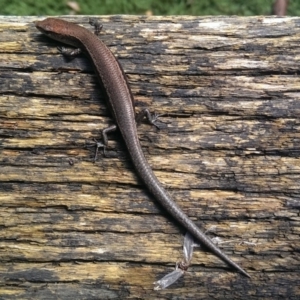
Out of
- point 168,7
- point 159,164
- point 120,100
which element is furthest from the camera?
point 168,7

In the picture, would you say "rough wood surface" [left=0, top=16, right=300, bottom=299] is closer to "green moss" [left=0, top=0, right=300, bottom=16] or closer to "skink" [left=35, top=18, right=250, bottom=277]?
"skink" [left=35, top=18, right=250, bottom=277]

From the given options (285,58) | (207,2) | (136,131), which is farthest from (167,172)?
(207,2)

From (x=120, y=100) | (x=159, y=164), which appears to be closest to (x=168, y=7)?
(x=120, y=100)

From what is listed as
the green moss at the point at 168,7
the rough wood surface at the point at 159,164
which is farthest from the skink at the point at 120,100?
the green moss at the point at 168,7

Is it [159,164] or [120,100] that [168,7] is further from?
[159,164]

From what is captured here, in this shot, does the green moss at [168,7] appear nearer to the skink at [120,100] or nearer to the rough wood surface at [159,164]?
the skink at [120,100]

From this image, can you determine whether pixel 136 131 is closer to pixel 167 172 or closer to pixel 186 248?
pixel 167 172
